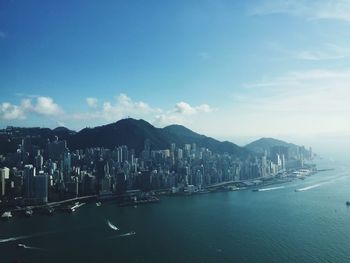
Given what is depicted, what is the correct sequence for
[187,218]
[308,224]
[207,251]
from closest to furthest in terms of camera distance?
1. [207,251]
2. [308,224]
3. [187,218]

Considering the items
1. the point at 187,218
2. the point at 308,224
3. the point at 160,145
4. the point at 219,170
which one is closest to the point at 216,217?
the point at 187,218

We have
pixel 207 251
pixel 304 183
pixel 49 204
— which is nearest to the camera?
pixel 207 251

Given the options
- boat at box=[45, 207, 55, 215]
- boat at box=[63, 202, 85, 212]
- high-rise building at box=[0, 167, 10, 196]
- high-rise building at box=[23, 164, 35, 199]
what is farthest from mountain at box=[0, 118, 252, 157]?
boat at box=[45, 207, 55, 215]

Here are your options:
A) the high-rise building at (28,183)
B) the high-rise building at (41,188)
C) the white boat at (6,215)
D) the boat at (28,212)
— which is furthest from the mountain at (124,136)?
the white boat at (6,215)

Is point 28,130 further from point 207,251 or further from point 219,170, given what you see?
point 207,251

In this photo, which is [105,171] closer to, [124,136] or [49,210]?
[49,210]

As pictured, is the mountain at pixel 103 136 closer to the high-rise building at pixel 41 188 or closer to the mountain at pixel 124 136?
the mountain at pixel 124 136

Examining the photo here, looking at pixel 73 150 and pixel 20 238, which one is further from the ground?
pixel 73 150
